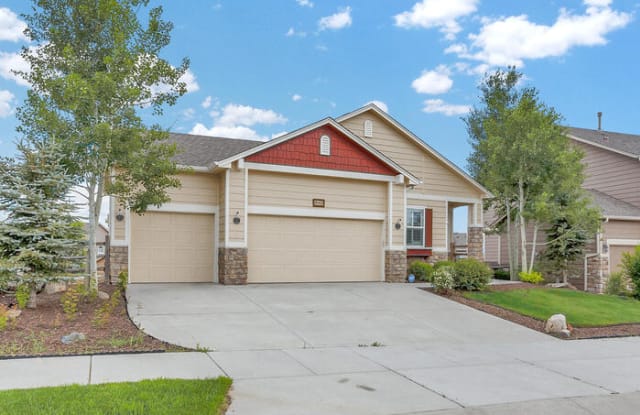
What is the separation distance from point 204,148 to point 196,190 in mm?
2352

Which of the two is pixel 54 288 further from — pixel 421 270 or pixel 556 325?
pixel 556 325

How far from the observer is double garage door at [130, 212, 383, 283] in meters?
14.8

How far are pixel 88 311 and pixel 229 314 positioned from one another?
2.72 m

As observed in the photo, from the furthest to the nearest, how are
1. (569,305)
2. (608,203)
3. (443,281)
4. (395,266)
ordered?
(608,203)
(395,266)
(443,281)
(569,305)

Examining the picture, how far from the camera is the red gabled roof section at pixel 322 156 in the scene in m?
15.3

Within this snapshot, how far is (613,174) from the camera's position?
2327 centimetres

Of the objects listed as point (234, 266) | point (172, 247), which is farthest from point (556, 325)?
point (172, 247)

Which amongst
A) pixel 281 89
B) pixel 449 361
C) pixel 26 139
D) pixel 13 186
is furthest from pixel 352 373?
pixel 281 89

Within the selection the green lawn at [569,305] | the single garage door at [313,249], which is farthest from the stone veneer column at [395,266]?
the green lawn at [569,305]

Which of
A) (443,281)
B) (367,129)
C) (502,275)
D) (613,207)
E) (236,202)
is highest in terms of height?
(367,129)

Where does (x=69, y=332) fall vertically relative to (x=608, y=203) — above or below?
below

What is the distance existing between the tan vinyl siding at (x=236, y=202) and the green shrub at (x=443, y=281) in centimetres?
545

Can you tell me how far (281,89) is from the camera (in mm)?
15844

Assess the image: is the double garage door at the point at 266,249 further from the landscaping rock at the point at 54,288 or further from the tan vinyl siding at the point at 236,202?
the landscaping rock at the point at 54,288
